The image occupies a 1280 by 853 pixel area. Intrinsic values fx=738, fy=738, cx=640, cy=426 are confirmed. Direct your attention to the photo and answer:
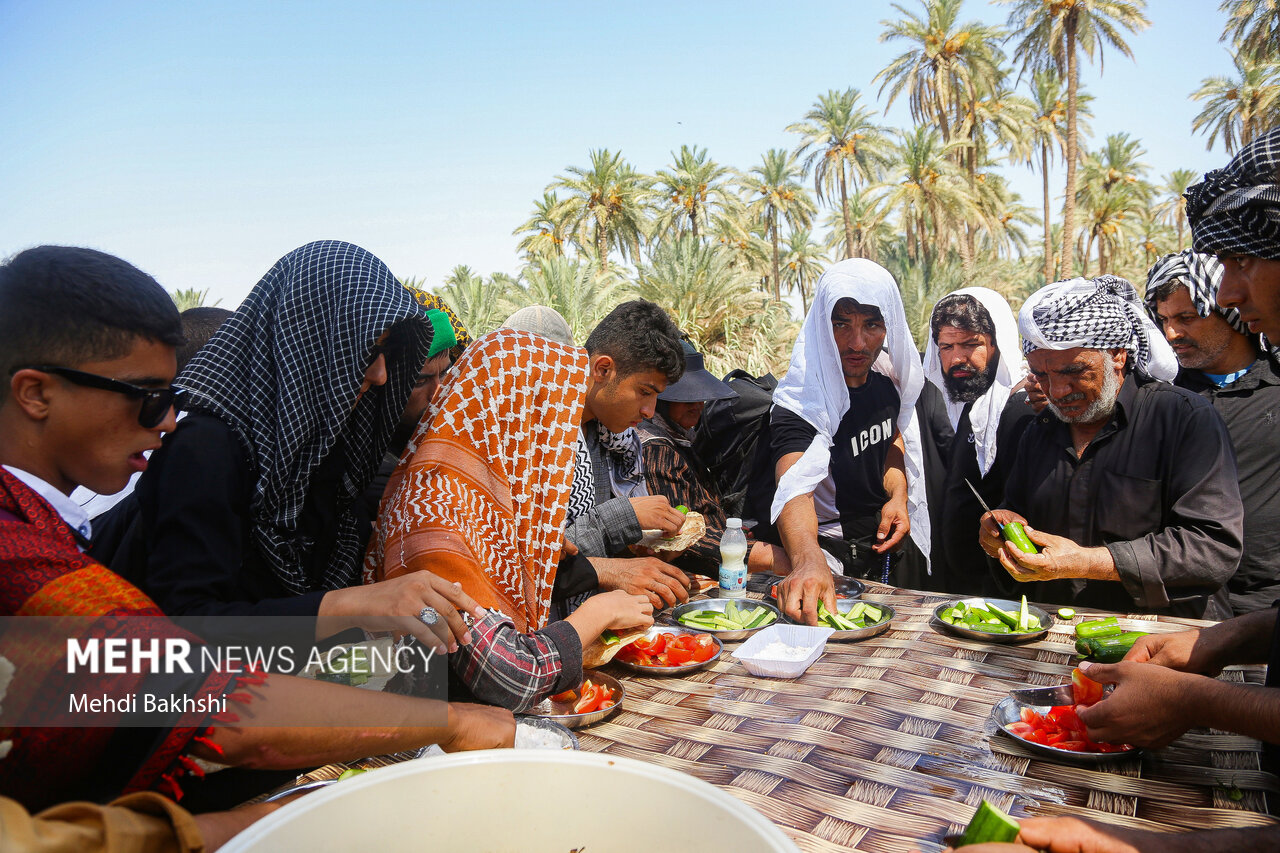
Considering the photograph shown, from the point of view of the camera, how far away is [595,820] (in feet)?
3.14

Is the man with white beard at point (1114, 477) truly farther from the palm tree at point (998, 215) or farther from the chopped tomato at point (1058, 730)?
the palm tree at point (998, 215)

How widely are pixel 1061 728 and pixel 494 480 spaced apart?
1.45m

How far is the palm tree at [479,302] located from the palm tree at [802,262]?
18.8 m

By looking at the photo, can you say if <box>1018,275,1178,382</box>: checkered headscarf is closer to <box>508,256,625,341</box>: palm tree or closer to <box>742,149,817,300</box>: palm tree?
<box>508,256,625,341</box>: palm tree

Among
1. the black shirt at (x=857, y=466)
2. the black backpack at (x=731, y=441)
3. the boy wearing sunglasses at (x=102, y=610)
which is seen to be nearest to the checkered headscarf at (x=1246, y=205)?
the boy wearing sunglasses at (x=102, y=610)

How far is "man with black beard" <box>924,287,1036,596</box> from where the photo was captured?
3199 millimetres

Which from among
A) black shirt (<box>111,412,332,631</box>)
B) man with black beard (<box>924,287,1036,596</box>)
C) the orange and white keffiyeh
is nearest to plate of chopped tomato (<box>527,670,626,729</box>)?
the orange and white keffiyeh

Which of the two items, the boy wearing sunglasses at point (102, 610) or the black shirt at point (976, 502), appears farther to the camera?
the black shirt at point (976, 502)

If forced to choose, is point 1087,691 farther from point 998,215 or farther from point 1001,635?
→ point 998,215

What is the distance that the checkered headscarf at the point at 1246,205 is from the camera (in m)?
1.46

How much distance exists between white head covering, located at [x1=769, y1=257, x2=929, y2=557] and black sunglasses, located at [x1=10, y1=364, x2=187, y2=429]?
238 centimetres

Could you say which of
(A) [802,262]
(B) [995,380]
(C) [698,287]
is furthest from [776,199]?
(B) [995,380]

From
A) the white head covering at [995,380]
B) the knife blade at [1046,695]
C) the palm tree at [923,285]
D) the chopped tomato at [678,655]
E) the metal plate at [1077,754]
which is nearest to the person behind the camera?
the metal plate at [1077,754]

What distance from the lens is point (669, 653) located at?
212cm
